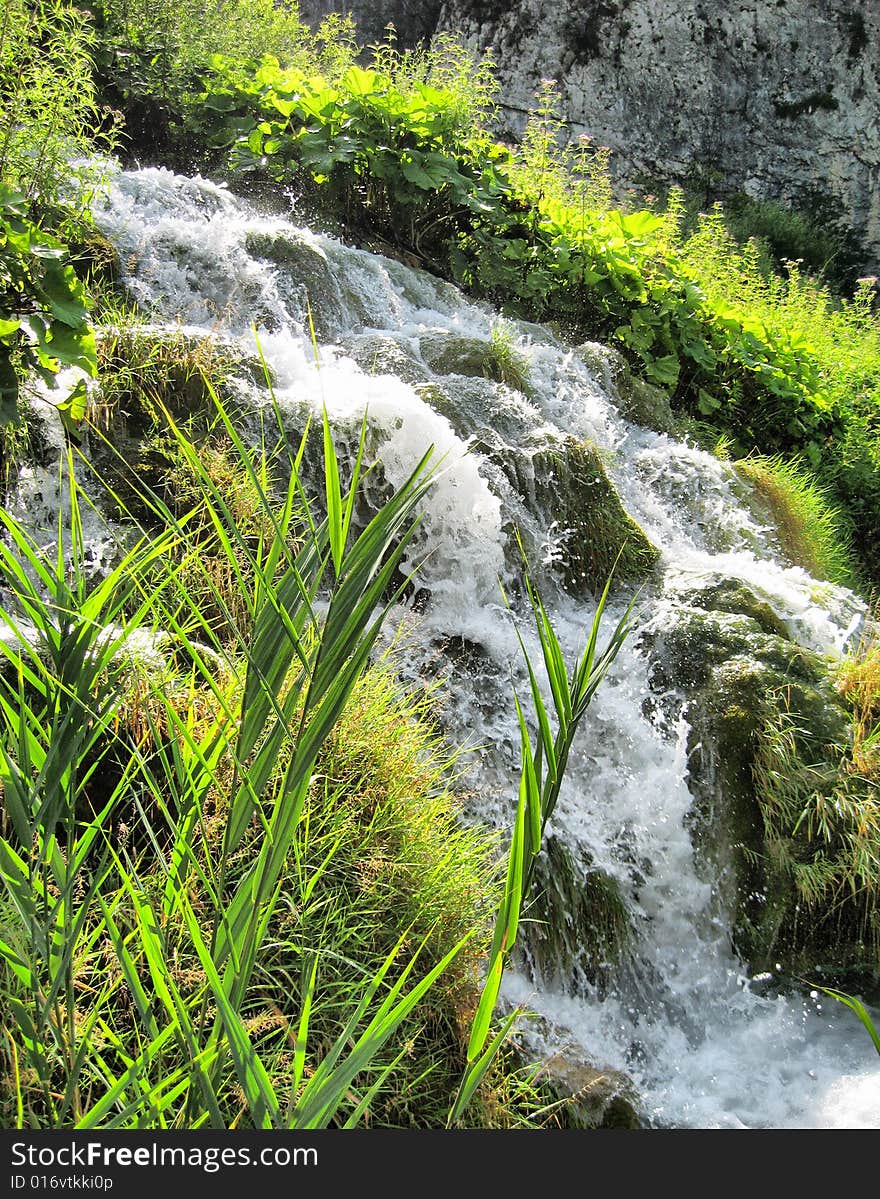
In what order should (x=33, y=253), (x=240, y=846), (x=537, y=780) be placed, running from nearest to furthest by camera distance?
(x=537, y=780), (x=240, y=846), (x=33, y=253)

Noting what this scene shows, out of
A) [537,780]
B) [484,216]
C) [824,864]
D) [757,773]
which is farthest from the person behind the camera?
[484,216]

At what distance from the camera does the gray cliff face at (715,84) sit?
1224cm

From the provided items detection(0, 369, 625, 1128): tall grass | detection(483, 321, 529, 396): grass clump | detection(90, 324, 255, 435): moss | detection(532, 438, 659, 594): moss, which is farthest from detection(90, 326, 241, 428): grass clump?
detection(483, 321, 529, 396): grass clump

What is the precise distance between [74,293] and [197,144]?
475 cm

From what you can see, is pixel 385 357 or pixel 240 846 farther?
pixel 385 357

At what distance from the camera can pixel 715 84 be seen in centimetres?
1258

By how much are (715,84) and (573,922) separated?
13165 millimetres

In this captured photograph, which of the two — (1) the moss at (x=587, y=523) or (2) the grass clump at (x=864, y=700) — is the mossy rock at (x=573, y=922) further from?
(1) the moss at (x=587, y=523)

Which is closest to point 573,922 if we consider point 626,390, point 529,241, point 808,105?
point 626,390

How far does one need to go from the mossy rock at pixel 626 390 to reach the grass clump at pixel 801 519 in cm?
63

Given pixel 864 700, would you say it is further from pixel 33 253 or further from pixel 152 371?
pixel 33 253

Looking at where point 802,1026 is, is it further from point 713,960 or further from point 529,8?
Answer: point 529,8

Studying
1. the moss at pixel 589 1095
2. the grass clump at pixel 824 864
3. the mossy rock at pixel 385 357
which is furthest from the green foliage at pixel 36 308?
the grass clump at pixel 824 864

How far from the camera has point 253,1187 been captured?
3.01 feet
